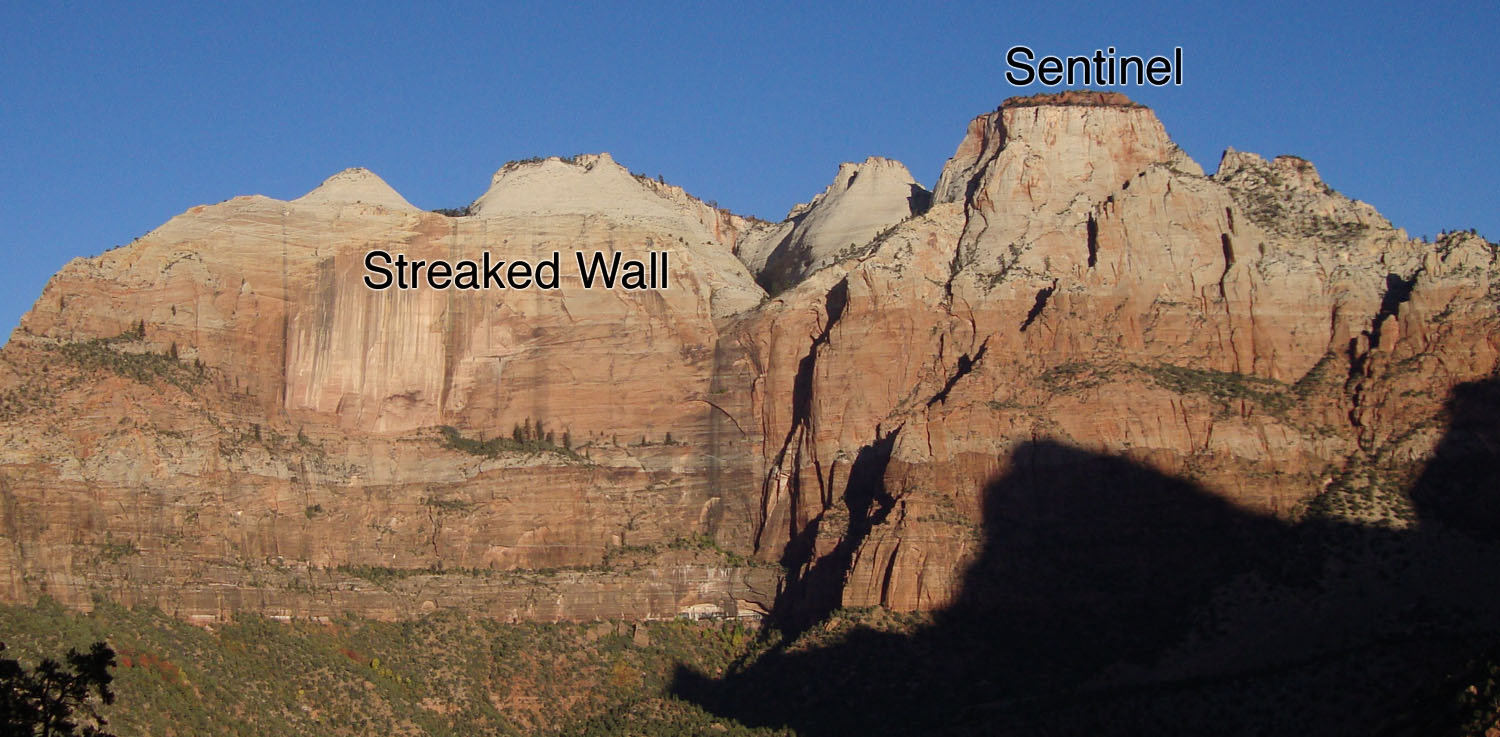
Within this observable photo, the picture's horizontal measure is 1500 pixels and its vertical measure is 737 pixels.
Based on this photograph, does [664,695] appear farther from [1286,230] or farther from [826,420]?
[1286,230]

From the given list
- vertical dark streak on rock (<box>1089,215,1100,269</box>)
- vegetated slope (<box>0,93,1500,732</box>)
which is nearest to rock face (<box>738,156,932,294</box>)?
vegetated slope (<box>0,93,1500,732</box>)

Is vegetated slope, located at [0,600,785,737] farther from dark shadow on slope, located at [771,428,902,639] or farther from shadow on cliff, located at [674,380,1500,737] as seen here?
shadow on cliff, located at [674,380,1500,737]

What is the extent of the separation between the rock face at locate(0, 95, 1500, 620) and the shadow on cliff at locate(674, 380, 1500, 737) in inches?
63.4

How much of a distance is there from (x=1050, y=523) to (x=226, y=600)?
36.5 meters

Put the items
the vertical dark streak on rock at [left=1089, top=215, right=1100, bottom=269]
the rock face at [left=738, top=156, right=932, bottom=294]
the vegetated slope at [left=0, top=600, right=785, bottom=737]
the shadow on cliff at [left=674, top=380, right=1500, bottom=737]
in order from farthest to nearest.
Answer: the rock face at [left=738, top=156, right=932, bottom=294] → the vertical dark streak on rock at [left=1089, top=215, right=1100, bottom=269] → the vegetated slope at [left=0, top=600, right=785, bottom=737] → the shadow on cliff at [left=674, top=380, right=1500, bottom=737]

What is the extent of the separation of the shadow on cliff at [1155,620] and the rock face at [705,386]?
1609 mm

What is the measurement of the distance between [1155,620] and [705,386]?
96.7 ft

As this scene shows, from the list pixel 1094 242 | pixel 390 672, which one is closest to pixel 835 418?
pixel 1094 242

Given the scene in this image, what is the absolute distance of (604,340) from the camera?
125m

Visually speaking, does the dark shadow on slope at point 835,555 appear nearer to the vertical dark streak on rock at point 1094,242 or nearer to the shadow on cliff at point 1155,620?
the shadow on cliff at point 1155,620

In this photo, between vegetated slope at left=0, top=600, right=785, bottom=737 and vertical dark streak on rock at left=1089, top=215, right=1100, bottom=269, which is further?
vertical dark streak on rock at left=1089, top=215, right=1100, bottom=269

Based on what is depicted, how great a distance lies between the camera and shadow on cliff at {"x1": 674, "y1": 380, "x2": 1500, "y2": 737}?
316 feet

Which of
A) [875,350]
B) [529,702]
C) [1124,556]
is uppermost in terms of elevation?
[875,350]

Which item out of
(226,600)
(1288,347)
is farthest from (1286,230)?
(226,600)
